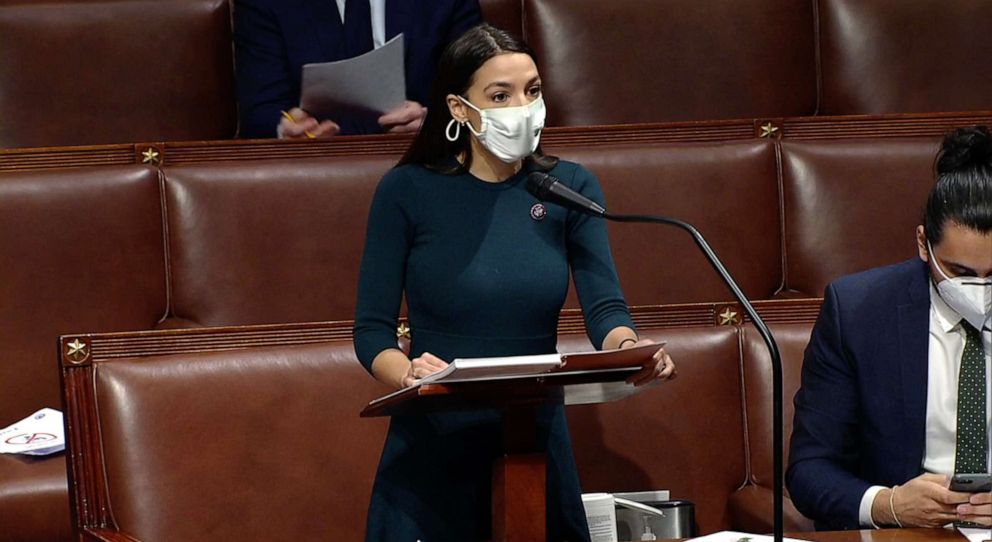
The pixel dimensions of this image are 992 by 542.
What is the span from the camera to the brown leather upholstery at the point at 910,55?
225cm

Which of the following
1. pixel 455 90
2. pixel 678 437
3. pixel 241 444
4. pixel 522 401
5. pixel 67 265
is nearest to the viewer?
pixel 522 401

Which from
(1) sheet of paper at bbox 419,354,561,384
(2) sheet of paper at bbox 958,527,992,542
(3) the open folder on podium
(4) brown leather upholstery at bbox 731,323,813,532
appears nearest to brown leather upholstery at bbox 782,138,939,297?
(4) brown leather upholstery at bbox 731,323,813,532

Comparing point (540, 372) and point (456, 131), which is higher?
point (456, 131)

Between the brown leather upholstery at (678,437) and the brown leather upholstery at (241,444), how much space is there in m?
0.25

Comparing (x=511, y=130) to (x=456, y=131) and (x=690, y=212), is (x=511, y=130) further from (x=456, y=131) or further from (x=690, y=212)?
(x=690, y=212)

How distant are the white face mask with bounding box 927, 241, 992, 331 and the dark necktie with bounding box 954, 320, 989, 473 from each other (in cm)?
4

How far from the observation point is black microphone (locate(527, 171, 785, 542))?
3.27ft

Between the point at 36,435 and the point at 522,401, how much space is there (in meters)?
0.82

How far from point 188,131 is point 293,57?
0.66 ft

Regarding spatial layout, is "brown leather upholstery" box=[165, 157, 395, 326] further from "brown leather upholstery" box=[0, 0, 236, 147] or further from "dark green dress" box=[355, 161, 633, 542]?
"dark green dress" box=[355, 161, 633, 542]

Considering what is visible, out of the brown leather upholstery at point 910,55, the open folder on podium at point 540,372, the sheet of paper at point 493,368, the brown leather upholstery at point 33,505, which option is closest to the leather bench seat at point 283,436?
the brown leather upholstery at point 33,505

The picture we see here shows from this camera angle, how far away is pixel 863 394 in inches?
54.9

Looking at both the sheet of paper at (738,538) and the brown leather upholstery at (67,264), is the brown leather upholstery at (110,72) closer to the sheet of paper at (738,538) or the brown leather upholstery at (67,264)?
the brown leather upholstery at (67,264)

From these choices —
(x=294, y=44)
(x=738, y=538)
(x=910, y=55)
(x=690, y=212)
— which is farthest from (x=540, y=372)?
(x=910, y=55)
